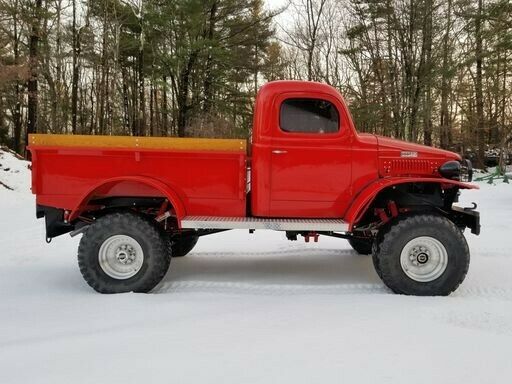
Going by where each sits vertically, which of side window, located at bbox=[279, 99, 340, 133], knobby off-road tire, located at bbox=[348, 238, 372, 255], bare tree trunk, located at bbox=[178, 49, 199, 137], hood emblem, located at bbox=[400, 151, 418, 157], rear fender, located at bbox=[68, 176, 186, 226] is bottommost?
knobby off-road tire, located at bbox=[348, 238, 372, 255]

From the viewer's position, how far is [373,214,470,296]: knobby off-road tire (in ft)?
14.4

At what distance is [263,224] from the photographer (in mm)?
4523

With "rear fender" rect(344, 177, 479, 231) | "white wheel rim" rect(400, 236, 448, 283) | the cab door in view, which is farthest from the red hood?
"white wheel rim" rect(400, 236, 448, 283)

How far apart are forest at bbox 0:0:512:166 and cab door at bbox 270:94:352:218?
1460 cm

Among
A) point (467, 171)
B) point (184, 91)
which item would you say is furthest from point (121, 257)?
point (184, 91)

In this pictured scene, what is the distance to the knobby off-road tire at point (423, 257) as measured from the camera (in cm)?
439

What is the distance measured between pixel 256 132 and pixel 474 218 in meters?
2.43

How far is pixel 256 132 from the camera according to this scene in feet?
15.6

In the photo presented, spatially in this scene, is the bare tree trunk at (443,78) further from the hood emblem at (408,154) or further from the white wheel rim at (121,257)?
the white wheel rim at (121,257)

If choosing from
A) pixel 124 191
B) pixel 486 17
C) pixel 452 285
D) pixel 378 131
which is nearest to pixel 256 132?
pixel 124 191

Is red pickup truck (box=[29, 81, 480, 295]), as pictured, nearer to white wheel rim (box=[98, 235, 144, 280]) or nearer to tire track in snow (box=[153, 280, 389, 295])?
white wheel rim (box=[98, 235, 144, 280])

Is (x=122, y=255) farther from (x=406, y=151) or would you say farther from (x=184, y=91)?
(x=184, y=91)

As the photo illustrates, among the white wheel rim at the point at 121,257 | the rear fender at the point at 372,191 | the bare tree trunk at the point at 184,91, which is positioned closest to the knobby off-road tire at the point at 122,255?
the white wheel rim at the point at 121,257

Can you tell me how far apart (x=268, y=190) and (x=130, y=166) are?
4.56 ft
